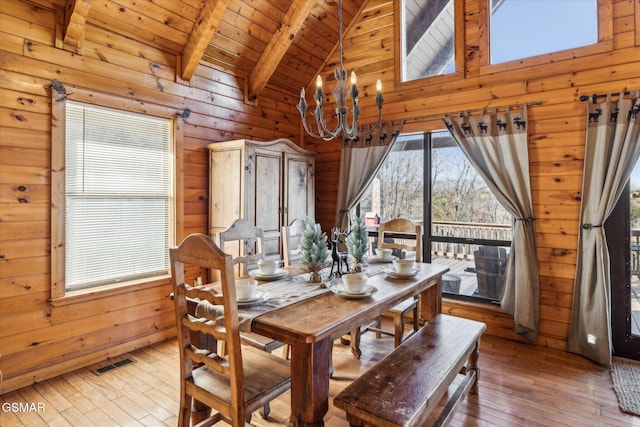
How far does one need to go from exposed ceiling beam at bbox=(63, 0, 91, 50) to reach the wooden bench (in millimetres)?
3011

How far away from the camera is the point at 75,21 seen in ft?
8.46

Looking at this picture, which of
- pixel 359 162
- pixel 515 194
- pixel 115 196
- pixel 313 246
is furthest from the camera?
pixel 359 162

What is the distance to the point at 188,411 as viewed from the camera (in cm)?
172

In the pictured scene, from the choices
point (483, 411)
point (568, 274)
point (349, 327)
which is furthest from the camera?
point (568, 274)

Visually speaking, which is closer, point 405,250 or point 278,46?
point 405,250

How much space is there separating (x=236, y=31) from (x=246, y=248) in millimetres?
2188

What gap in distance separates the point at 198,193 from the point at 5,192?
58.6 inches

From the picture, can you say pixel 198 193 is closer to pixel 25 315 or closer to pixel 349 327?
pixel 25 315

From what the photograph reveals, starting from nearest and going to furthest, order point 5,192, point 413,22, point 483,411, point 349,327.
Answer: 1. point 349,327
2. point 483,411
3. point 5,192
4. point 413,22

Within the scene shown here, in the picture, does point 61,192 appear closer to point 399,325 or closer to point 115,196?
point 115,196

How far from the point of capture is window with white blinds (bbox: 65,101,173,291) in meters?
2.80

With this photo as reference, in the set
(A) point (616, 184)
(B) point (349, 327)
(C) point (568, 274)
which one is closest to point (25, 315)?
(B) point (349, 327)

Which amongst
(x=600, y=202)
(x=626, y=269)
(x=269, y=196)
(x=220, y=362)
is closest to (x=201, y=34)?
(x=269, y=196)

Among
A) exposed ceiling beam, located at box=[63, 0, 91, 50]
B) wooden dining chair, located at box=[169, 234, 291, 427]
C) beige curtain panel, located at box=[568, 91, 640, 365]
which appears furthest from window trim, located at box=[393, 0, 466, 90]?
wooden dining chair, located at box=[169, 234, 291, 427]
